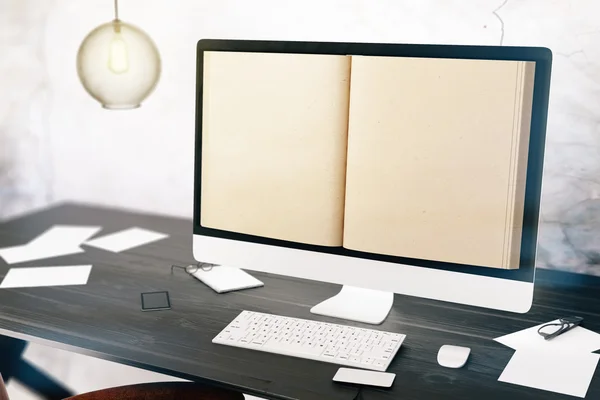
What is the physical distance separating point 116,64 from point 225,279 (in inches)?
22.4

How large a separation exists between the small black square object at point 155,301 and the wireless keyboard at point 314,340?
185 mm

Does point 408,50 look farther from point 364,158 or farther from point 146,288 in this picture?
point 146,288

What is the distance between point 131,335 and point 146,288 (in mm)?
257

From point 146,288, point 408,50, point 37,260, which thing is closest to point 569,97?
point 408,50

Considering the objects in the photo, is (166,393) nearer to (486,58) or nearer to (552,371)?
(552,371)

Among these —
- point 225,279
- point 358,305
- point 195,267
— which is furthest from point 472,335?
point 195,267

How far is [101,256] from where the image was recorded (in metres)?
1.92

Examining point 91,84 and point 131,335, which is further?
point 91,84

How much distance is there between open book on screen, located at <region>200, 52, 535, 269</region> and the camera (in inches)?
53.8

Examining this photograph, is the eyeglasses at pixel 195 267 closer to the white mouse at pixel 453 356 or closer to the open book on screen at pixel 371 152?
the open book on screen at pixel 371 152

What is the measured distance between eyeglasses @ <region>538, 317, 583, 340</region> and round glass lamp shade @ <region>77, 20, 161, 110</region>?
108cm

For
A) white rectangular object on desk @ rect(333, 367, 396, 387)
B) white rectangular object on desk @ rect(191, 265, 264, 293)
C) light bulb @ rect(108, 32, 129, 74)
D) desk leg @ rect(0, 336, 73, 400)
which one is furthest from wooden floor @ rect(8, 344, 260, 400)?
white rectangular object on desk @ rect(333, 367, 396, 387)

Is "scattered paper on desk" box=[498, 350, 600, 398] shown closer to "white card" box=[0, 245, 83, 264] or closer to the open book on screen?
the open book on screen

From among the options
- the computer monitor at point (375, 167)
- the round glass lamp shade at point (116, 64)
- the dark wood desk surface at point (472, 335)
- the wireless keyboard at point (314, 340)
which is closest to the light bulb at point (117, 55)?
the round glass lamp shade at point (116, 64)
